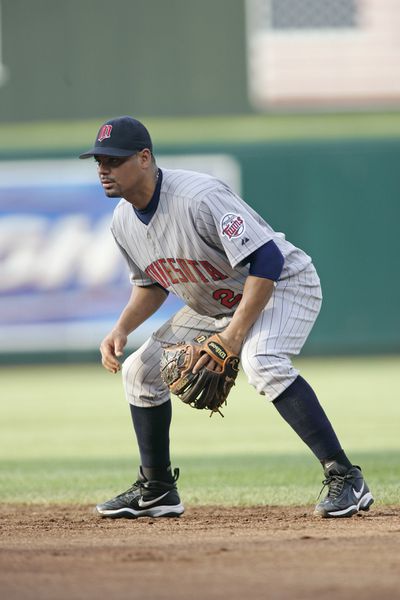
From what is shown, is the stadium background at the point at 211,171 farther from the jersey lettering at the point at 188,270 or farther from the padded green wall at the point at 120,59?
the jersey lettering at the point at 188,270

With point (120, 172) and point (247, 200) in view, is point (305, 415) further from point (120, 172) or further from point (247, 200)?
point (247, 200)

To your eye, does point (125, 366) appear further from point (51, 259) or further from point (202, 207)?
point (51, 259)

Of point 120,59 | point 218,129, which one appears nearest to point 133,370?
point 218,129

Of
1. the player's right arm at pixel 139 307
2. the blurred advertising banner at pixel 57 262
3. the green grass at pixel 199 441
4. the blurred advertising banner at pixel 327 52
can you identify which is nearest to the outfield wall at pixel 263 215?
the blurred advertising banner at pixel 57 262

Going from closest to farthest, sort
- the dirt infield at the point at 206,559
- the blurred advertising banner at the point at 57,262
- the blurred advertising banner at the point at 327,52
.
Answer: the dirt infield at the point at 206,559
the blurred advertising banner at the point at 57,262
the blurred advertising banner at the point at 327,52

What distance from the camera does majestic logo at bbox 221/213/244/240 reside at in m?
4.21

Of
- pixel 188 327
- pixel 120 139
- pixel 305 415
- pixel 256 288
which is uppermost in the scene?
pixel 120 139

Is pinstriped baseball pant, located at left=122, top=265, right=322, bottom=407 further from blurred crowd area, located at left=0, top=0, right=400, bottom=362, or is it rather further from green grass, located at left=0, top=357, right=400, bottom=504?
blurred crowd area, located at left=0, top=0, right=400, bottom=362

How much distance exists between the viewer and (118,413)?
9.59 meters

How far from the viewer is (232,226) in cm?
423

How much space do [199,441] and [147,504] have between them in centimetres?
312

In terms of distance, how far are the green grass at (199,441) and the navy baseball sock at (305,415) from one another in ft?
2.69

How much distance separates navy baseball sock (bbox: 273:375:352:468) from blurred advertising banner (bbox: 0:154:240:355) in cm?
834

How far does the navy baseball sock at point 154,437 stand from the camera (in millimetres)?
4754
